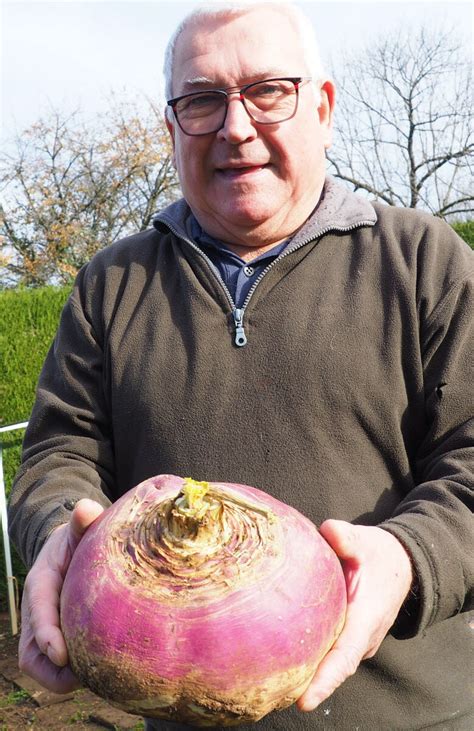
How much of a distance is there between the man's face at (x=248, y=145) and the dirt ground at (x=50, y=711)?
10.7 ft

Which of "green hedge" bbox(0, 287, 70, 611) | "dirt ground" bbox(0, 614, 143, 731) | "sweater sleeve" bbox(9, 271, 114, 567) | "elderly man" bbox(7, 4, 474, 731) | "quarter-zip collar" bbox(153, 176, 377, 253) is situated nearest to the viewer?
"elderly man" bbox(7, 4, 474, 731)

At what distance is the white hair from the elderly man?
0.01m

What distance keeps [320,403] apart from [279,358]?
6.2 inches

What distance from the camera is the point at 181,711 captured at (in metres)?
1.46

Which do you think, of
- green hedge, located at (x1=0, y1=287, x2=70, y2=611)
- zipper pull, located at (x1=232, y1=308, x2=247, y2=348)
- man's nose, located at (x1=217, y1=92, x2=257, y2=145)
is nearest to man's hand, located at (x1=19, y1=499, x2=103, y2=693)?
zipper pull, located at (x1=232, y1=308, x2=247, y2=348)

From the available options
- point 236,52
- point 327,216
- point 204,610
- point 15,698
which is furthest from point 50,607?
point 15,698

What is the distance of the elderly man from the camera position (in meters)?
1.96

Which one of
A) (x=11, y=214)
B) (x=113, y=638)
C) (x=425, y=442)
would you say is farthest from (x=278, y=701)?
(x=11, y=214)

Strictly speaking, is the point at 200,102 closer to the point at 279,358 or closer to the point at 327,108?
the point at 327,108

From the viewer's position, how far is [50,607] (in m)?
1.62

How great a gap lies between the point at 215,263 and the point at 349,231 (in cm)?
39

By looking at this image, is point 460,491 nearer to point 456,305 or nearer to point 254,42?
point 456,305

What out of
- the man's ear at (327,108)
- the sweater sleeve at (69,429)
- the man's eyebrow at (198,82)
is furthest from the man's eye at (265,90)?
the sweater sleeve at (69,429)

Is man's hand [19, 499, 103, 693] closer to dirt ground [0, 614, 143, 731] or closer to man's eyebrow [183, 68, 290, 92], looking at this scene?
man's eyebrow [183, 68, 290, 92]
